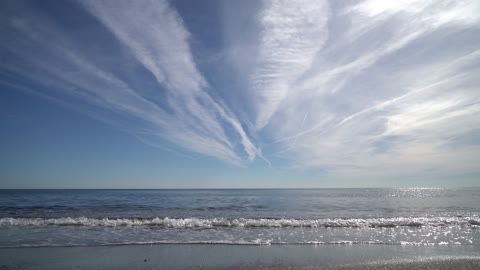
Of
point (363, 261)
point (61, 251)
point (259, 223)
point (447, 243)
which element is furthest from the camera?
point (259, 223)

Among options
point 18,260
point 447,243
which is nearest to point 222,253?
point 18,260

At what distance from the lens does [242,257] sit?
31.5 ft

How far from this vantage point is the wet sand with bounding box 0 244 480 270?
28.1 feet

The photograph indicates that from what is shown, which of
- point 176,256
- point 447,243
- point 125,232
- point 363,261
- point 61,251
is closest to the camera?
point 363,261

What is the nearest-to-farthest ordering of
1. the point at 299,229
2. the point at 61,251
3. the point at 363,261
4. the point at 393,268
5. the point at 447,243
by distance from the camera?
the point at 393,268, the point at 363,261, the point at 61,251, the point at 447,243, the point at 299,229

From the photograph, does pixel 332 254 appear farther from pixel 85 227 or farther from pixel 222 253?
pixel 85 227

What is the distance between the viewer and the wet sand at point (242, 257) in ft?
28.1

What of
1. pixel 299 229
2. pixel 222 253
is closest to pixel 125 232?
pixel 222 253

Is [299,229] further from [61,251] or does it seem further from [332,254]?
[61,251]

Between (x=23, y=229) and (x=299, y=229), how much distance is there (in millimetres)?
15791

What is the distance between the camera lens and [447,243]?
1236 centimetres

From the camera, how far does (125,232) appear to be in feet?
48.7

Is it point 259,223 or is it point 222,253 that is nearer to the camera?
point 222,253

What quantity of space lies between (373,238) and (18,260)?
14836 mm
